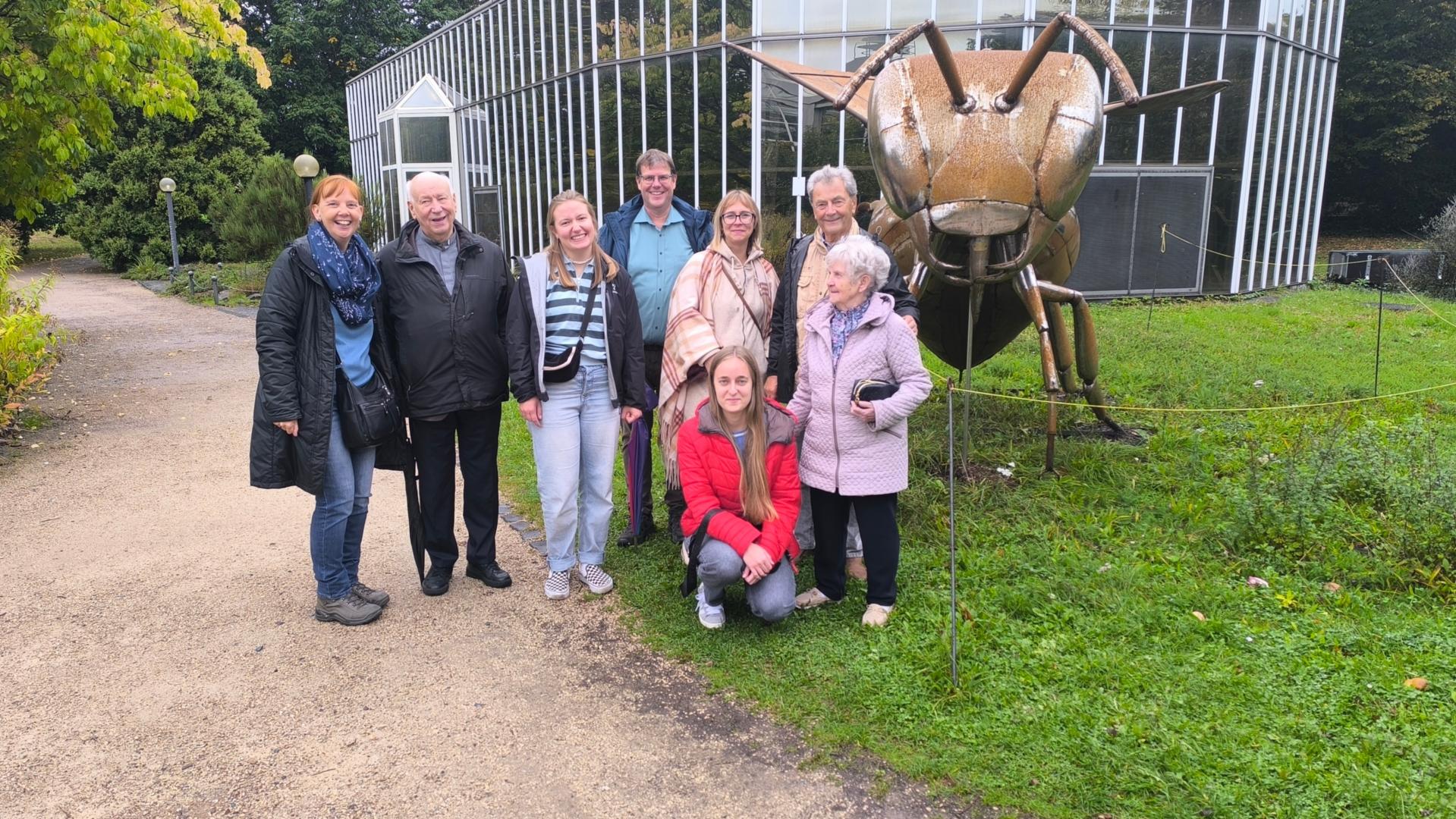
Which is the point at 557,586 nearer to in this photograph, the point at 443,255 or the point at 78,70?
the point at 443,255

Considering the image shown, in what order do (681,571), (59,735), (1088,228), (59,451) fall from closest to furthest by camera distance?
1. (59,735)
2. (681,571)
3. (59,451)
4. (1088,228)

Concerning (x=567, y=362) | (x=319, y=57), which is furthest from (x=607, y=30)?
(x=319, y=57)

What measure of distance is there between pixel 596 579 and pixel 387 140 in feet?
74.9

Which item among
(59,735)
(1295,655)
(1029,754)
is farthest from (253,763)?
(1295,655)

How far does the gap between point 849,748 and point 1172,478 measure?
11.6 feet

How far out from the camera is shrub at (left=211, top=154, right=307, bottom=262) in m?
22.0

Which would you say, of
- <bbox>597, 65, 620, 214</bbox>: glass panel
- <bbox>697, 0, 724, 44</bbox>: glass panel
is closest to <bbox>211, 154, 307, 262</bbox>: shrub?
<bbox>597, 65, 620, 214</bbox>: glass panel

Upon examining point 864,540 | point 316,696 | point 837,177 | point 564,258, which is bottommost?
point 316,696

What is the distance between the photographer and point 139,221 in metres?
24.1

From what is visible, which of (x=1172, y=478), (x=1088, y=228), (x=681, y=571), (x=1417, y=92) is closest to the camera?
(x=681, y=571)

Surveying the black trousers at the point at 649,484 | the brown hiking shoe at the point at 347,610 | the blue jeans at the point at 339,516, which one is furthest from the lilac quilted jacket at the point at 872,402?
the brown hiking shoe at the point at 347,610

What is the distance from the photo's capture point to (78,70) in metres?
7.98

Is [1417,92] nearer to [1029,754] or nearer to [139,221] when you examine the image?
[1029,754]

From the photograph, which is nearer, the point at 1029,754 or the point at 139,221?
the point at 1029,754
